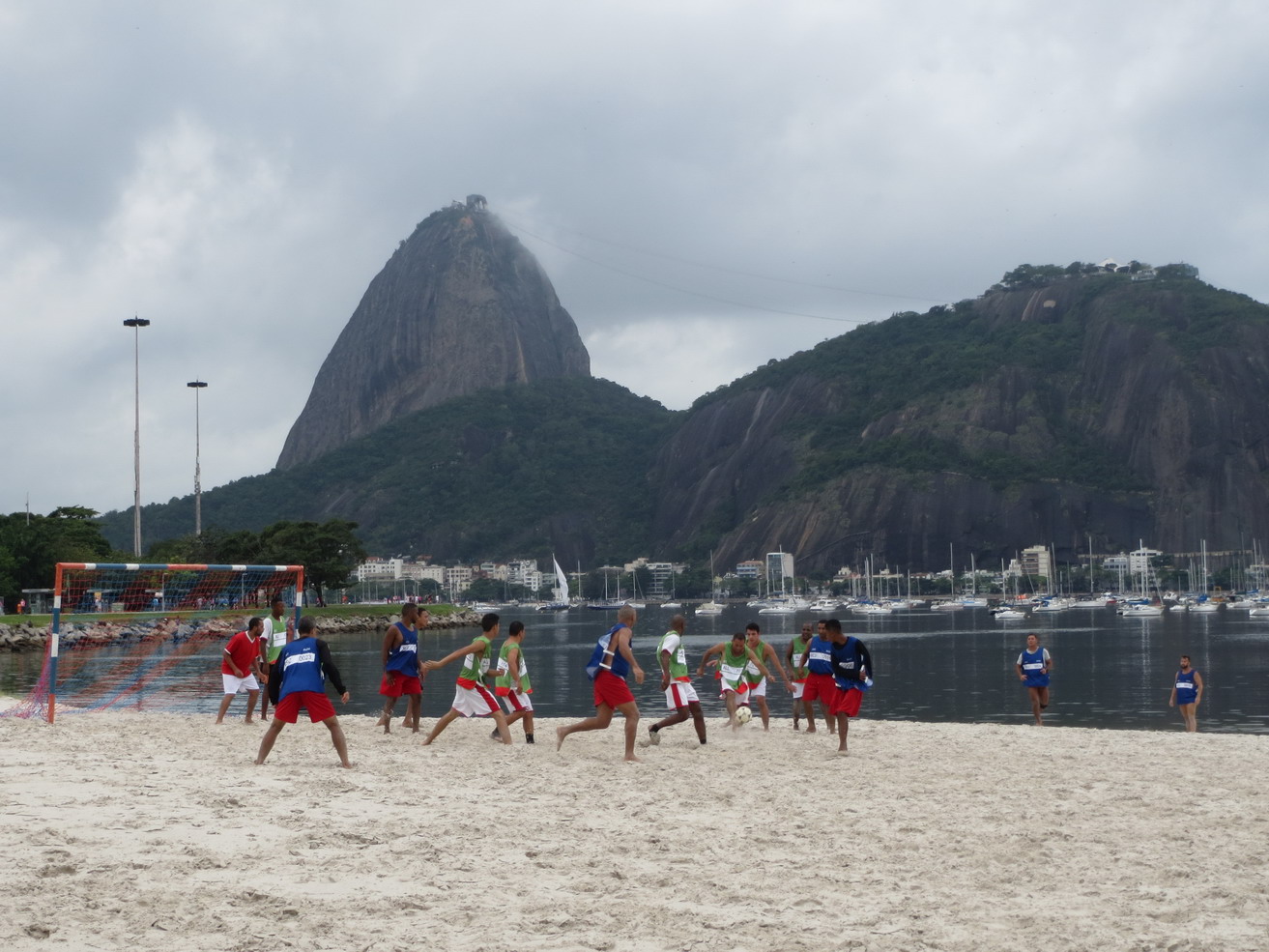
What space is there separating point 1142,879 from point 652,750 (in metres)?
7.45

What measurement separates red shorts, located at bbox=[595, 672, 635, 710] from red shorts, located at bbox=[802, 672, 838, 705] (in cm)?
256

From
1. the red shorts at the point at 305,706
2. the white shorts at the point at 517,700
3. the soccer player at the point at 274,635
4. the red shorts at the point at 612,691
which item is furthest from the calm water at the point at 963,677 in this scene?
the red shorts at the point at 612,691

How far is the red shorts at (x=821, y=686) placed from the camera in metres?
14.7

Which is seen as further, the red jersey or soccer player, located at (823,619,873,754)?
the red jersey

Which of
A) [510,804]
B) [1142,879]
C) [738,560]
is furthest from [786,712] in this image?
[738,560]

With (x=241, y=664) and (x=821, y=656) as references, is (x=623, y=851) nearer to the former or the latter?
(x=821, y=656)

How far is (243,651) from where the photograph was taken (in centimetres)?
1736

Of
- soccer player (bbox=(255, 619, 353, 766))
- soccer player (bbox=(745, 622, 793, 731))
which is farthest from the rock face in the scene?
soccer player (bbox=(255, 619, 353, 766))

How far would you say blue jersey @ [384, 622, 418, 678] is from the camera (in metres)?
16.1

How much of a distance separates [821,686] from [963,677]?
98.8 feet

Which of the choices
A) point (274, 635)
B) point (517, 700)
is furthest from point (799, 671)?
point (274, 635)

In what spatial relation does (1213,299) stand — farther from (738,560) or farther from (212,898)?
(212,898)

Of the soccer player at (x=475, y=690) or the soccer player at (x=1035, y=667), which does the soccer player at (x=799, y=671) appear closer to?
the soccer player at (x=1035, y=667)

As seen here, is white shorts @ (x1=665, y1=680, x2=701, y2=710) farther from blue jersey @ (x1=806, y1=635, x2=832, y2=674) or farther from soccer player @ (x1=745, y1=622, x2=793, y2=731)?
soccer player @ (x1=745, y1=622, x2=793, y2=731)
